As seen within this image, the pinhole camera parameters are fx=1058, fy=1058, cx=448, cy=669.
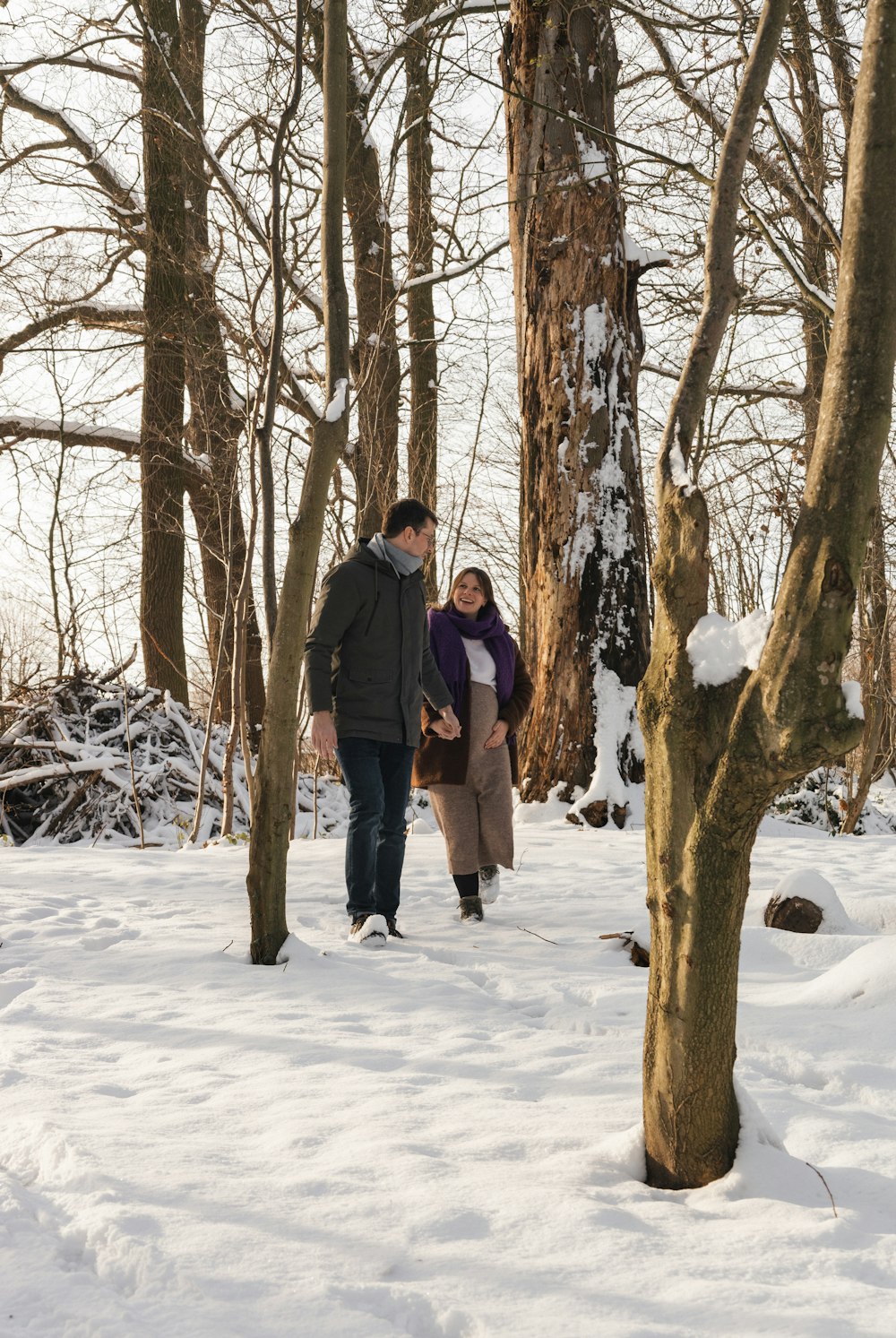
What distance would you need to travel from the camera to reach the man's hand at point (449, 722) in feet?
15.3

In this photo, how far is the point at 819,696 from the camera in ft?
5.24

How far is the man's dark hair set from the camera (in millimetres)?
4305

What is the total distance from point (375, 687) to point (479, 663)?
3.11 ft

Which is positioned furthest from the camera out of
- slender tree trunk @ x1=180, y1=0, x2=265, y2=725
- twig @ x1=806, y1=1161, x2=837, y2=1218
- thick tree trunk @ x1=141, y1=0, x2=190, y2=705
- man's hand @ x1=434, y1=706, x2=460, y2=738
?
thick tree trunk @ x1=141, y1=0, x2=190, y2=705

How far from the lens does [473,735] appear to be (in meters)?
4.93

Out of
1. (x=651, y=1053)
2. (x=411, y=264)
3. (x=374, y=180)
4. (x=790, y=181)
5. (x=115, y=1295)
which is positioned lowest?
(x=115, y=1295)

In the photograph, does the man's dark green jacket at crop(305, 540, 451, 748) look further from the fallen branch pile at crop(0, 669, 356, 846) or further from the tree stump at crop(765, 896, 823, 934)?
the fallen branch pile at crop(0, 669, 356, 846)

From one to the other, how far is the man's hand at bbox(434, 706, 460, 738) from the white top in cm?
36

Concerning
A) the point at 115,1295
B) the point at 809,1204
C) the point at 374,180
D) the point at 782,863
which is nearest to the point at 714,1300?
the point at 809,1204

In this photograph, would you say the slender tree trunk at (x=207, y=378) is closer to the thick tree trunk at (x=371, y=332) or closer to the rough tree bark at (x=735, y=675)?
the thick tree trunk at (x=371, y=332)

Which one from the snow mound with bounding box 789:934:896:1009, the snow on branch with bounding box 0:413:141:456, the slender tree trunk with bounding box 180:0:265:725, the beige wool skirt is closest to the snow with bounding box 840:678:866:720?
the snow mound with bounding box 789:934:896:1009

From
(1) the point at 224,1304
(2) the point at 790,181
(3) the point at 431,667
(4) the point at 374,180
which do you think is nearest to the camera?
(1) the point at 224,1304

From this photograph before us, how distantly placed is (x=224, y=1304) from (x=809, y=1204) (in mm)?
1021

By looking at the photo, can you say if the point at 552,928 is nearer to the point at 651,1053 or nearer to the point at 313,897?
the point at 313,897
